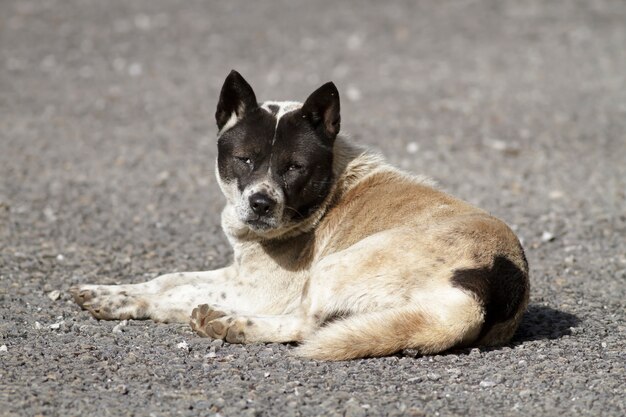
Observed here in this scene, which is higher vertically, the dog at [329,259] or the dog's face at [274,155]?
the dog's face at [274,155]

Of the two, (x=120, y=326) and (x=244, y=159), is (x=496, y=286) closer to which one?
(x=244, y=159)

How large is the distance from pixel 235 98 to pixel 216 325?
5.40 feet

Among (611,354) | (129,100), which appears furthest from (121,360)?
(129,100)

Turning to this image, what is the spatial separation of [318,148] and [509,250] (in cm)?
152

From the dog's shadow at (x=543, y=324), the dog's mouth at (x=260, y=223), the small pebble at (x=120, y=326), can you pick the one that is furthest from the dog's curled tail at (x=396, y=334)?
the small pebble at (x=120, y=326)

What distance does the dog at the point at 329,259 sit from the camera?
5.47 meters

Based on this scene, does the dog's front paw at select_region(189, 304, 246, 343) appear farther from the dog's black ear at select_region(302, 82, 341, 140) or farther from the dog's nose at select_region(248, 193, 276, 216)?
the dog's black ear at select_region(302, 82, 341, 140)

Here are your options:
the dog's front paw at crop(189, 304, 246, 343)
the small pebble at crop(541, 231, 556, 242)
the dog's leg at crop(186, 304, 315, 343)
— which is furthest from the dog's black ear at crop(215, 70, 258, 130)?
the small pebble at crop(541, 231, 556, 242)

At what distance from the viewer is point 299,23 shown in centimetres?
1917

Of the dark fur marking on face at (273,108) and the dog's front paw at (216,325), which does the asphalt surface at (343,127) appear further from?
the dark fur marking on face at (273,108)

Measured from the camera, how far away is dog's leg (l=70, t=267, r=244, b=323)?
6.55 m

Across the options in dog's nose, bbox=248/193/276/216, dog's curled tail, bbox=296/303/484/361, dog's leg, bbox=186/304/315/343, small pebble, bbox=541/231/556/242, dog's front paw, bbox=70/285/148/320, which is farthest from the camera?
small pebble, bbox=541/231/556/242

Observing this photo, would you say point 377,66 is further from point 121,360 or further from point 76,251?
point 121,360

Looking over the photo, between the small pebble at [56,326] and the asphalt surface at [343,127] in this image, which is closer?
the asphalt surface at [343,127]
